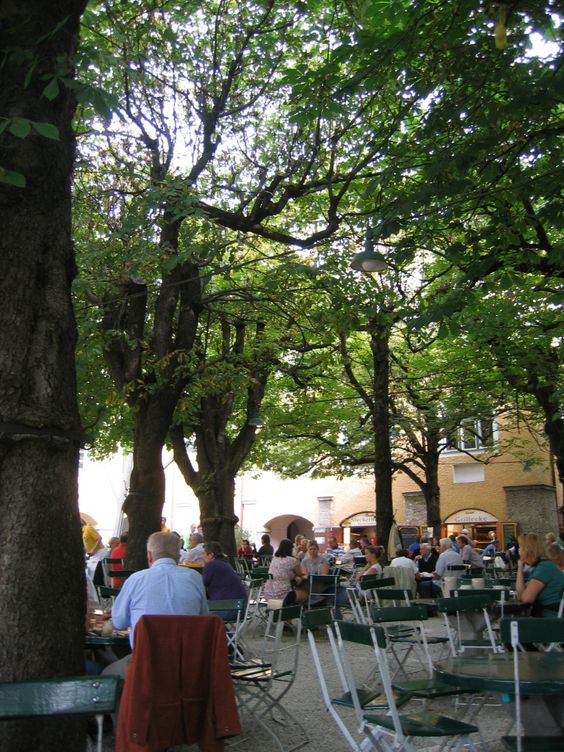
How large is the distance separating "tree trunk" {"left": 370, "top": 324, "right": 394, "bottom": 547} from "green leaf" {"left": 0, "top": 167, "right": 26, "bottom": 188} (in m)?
11.4

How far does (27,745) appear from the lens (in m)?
3.65

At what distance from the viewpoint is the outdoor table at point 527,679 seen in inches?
157

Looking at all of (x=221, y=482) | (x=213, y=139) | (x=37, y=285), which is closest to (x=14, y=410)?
(x=37, y=285)

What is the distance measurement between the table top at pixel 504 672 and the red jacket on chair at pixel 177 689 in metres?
1.25

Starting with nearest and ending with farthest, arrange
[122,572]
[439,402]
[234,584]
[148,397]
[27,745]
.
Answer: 1. [27,745]
2. [234,584]
3. [122,572]
4. [148,397]
5. [439,402]

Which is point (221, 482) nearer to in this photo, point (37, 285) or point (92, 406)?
point (92, 406)

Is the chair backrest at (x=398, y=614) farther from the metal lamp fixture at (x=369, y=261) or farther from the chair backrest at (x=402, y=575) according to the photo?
the chair backrest at (x=402, y=575)

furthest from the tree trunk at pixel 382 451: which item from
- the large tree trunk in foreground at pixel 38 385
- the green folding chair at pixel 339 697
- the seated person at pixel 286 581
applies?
the large tree trunk in foreground at pixel 38 385

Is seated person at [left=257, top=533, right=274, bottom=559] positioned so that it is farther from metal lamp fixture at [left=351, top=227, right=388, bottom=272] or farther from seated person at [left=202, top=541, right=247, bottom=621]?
metal lamp fixture at [left=351, top=227, right=388, bottom=272]

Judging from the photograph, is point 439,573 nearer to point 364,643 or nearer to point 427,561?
point 427,561

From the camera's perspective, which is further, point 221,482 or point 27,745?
point 221,482

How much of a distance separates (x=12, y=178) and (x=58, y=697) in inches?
96.1

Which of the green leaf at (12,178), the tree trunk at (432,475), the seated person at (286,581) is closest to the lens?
the green leaf at (12,178)

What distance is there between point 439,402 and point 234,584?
655 inches
